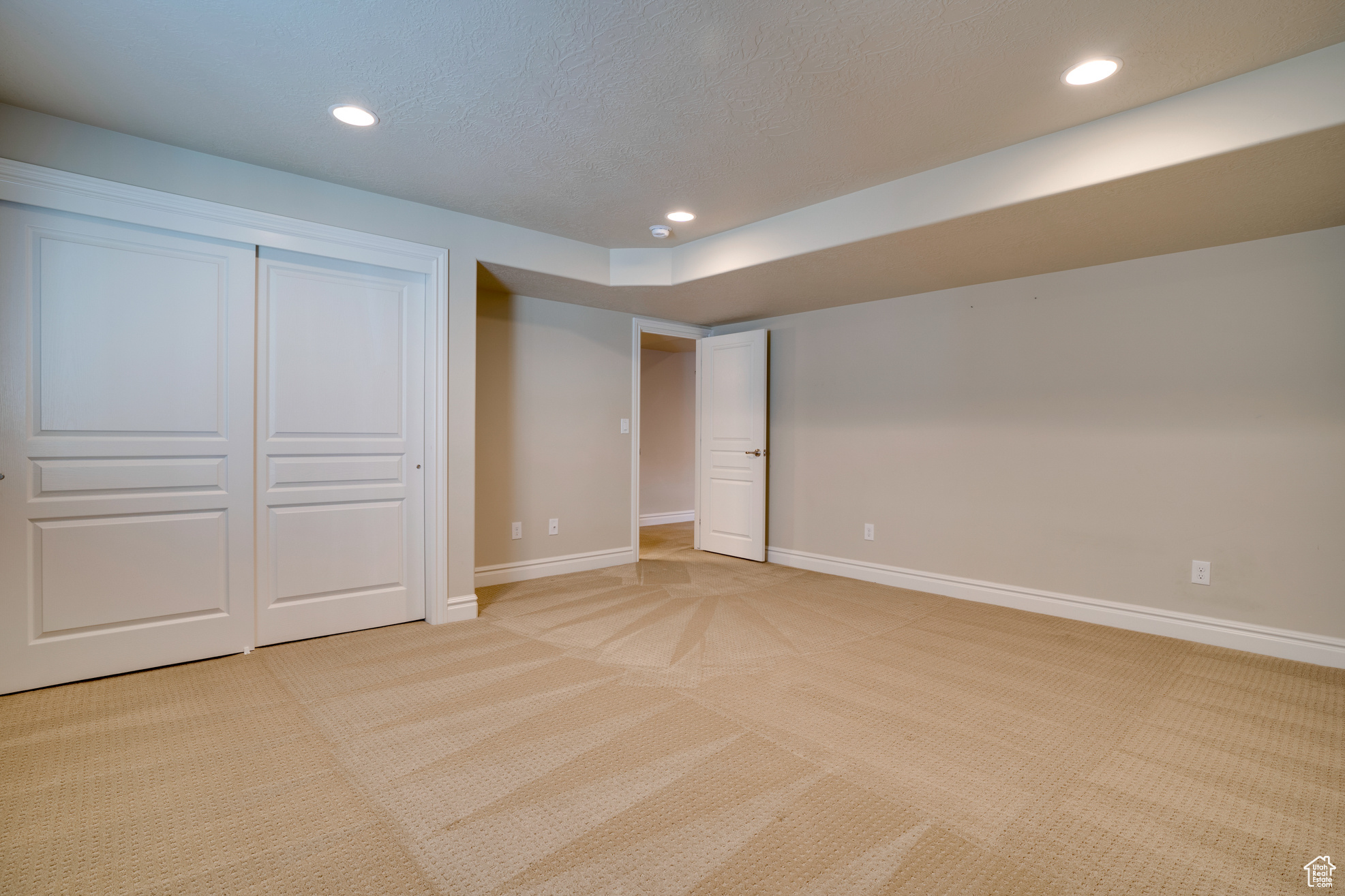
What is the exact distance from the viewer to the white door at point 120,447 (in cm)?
246

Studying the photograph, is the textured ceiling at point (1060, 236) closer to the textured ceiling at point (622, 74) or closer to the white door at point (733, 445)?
the textured ceiling at point (622, 74)

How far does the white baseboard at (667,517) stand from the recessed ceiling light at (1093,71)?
561 cm

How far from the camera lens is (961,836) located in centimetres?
160

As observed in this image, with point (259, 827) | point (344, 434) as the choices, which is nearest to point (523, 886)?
point (259, 827)

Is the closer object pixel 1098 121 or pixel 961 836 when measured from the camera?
pixel 961 836

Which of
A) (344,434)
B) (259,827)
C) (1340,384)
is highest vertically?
(1340,384)

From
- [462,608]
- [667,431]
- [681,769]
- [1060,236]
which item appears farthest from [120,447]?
[667,431]

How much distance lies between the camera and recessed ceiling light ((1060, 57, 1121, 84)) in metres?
2.04

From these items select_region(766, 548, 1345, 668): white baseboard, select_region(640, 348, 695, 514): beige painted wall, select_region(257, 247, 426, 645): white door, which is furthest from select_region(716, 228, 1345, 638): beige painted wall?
select_region(257, 247, 426, 645): white door

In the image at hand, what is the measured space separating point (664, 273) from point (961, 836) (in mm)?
3521

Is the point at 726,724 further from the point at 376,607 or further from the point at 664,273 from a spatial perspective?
the point at 664,273

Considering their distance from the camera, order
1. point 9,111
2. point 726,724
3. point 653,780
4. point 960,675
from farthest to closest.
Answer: point 960,675 → point 9,111 → point 726,724 → point 653,780

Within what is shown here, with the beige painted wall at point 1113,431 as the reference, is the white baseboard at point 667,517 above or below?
below

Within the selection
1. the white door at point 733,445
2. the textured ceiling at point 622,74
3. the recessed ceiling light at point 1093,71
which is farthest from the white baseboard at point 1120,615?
the recessed ceiling light at point 1093,71
